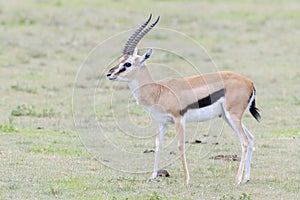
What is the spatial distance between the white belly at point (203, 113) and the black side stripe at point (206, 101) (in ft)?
0.10

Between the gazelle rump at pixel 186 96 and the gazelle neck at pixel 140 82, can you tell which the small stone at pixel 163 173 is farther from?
the gazelle neck at pixel 140 82

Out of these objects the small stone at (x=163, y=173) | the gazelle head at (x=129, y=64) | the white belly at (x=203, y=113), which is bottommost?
the small stone at (x=163, y=173)

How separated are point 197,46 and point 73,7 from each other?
17.1 ft

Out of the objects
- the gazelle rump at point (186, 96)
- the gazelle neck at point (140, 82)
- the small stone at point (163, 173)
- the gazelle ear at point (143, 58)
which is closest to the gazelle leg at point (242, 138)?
the gazelle rump at point (186, 96)

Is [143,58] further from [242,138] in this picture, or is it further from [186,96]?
[242,138]

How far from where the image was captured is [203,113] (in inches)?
304

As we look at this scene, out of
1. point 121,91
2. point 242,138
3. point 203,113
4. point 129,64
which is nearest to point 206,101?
point 203,113

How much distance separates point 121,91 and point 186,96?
244 inches

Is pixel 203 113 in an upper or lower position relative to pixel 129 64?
lower

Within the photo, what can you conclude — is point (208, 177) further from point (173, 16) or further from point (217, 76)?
point (173, 16)

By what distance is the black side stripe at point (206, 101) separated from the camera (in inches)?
303

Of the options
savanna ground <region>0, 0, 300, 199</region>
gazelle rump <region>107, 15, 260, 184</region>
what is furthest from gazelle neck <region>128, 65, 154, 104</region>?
savanna ground <region>0, 0, 300, 199</region>

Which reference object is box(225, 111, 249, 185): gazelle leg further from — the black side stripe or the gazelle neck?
the gazelle neck

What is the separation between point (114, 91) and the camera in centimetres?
1370
